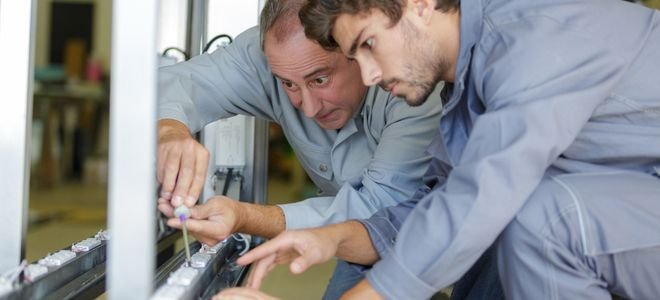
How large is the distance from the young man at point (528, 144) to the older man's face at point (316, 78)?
335mm

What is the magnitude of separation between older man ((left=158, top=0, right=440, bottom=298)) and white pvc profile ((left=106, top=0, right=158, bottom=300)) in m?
0.39

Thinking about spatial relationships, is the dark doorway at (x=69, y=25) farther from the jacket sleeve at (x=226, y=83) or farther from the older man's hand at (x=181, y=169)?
the older man's hand at (x=181, y=169)

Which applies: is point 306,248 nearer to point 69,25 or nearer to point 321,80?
point 321,80

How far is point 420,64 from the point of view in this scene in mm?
1381

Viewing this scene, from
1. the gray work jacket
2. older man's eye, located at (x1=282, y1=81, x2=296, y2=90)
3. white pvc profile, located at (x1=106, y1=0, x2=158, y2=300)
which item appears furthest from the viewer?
older man's eye, located at (x1=282, y1=81, x2=296, y2=90)

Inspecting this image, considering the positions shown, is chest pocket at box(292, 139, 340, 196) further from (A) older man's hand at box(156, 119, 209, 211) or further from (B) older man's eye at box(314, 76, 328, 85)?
(A) older man's hand at box(156, 119, 209, 211)

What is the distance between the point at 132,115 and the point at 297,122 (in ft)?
3.46

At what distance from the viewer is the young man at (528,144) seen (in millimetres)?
1197

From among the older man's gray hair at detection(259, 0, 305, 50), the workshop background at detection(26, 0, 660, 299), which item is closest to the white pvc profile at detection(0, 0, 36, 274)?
the older man's gray hair at detection(259, 0, 305, 50)

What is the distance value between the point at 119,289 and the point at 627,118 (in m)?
0.83

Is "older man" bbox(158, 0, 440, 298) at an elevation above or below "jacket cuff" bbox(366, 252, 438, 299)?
above

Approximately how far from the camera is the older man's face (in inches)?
69.0

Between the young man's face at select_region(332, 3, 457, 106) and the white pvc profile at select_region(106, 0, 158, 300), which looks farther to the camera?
the young man's face at select_region(332, 3, 457, 106)

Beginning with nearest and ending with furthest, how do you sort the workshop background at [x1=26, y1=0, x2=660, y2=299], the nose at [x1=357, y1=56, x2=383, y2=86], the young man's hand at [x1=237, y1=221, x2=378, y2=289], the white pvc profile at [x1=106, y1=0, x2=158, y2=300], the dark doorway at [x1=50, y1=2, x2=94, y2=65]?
1. the white pvc profile at [x1=106, y1=0, x2=158, y2=300]
2. the young man's hand at [x1=237, y1=221, x2=378, y2=289]
3. the nose at [x1=357, y1=56, x2=383, y2=86]
4. the workshop background at [x1=26, y1=0, x2=660, y2=299]
5. the dark doorway at [x1=50, y1=2, x2=94, y2=65]
